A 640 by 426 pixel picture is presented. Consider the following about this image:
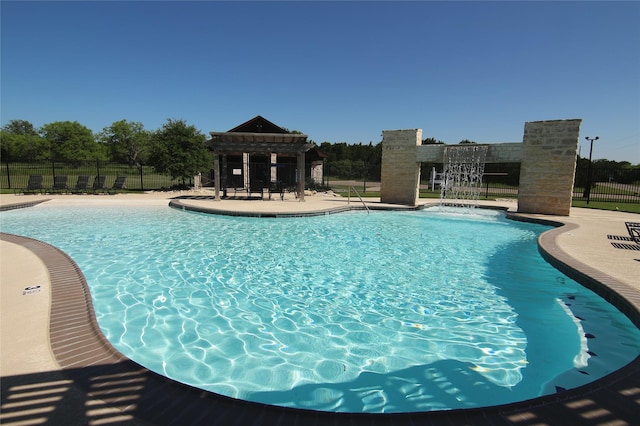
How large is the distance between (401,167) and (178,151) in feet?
45.0

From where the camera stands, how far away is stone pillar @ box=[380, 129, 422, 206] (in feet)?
57.2

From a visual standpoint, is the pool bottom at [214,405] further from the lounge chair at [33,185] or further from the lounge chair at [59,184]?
the lounge chair at [59,184]

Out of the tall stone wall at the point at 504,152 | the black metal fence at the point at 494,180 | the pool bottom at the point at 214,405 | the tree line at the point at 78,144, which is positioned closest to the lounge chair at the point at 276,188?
the black metal fence at the point at 494,180

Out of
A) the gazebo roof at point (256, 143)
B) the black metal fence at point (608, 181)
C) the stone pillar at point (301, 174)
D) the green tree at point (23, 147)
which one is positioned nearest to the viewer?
the gazebo roof at point (256, 143)

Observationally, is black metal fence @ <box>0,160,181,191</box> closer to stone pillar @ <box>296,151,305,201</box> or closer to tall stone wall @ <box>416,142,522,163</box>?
stone pillar @ <box>296,151,305,201</box>

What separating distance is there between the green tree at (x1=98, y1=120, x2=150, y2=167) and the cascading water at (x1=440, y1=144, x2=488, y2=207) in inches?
3063

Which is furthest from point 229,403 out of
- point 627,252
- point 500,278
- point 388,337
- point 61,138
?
point 61,138

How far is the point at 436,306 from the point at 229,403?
3.66 metres

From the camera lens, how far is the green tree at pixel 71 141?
2796 inches

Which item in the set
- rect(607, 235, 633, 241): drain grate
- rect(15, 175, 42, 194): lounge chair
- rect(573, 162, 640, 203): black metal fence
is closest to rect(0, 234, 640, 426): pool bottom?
rect(607, 235, 633, 241): drain grate

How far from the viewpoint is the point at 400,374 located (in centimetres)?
343

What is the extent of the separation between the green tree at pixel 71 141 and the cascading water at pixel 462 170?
77.9 meters

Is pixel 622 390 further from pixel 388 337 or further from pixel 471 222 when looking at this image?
pixel 471 222

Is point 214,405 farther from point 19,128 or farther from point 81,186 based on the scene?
point 19,128
